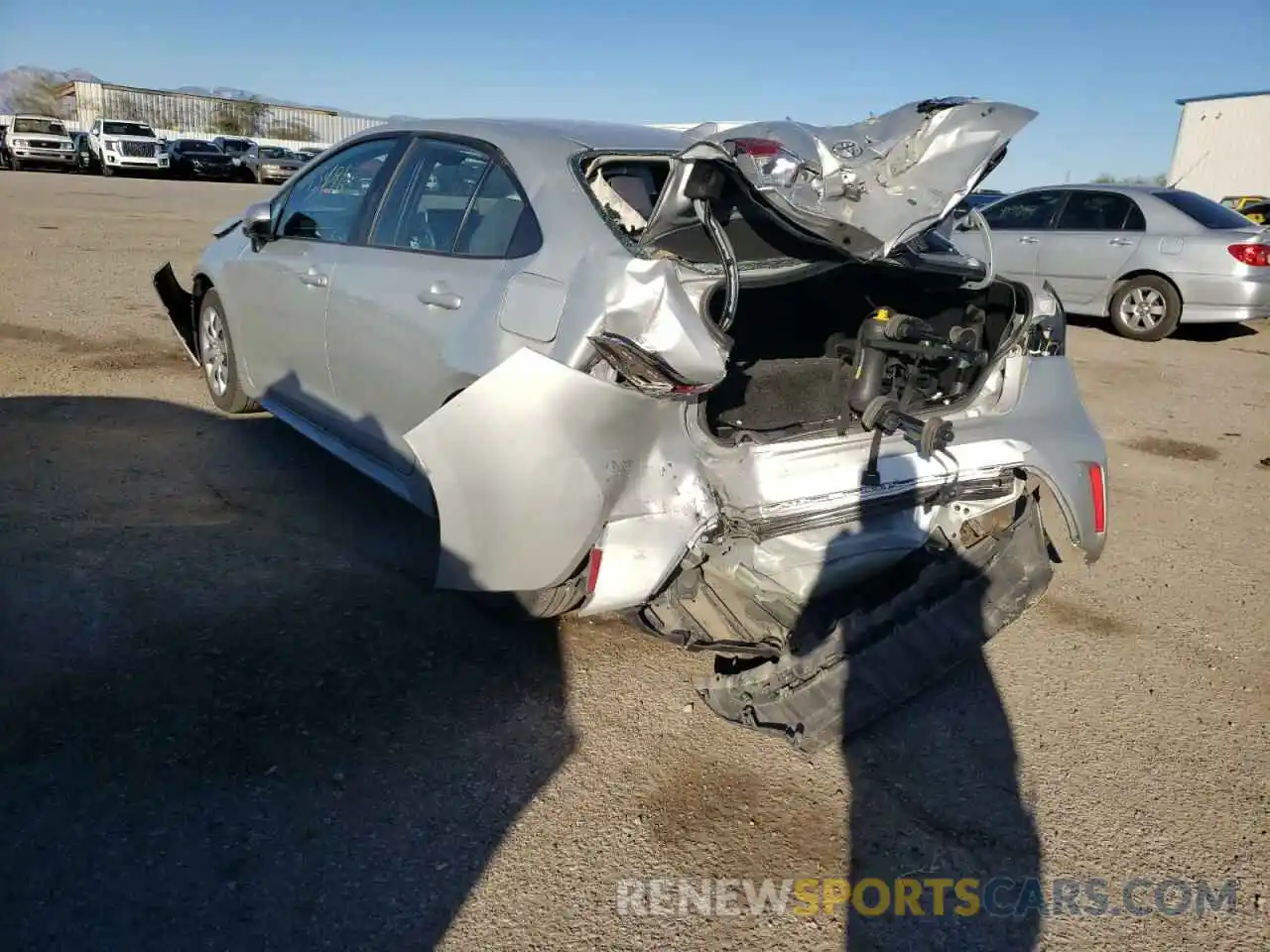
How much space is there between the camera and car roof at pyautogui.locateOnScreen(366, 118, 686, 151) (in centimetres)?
354

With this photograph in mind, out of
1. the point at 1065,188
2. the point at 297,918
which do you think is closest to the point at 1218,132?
the point at 1065,188

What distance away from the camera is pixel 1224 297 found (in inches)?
397

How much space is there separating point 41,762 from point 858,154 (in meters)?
2.82

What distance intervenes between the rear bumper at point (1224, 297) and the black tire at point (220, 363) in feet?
30.4

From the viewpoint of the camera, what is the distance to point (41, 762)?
2.67 metres

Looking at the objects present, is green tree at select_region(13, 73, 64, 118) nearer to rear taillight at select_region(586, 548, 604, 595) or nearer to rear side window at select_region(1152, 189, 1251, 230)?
rear side window at select_region(1152, 189, 1251, 230)

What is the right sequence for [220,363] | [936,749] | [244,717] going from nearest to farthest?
1. [244,717]
2. [936,749]
3. [220,363]

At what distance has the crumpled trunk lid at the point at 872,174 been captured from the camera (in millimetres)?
2773

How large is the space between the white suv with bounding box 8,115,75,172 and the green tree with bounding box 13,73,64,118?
1313 inches

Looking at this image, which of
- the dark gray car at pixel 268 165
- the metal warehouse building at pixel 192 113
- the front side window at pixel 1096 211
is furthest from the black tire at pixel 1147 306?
the metal warehouse building at pixel 192 113

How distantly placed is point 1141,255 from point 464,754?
1015 cm

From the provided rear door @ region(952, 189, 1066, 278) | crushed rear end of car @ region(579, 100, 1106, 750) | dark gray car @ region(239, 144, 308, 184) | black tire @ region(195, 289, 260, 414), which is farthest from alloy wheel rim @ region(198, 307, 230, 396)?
dark gray car @ region(239, 144, 308, 184)

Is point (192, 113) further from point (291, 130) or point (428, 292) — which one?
point (428, 292)

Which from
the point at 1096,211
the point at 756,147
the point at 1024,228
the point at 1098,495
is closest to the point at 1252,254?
the point at 1096,211
